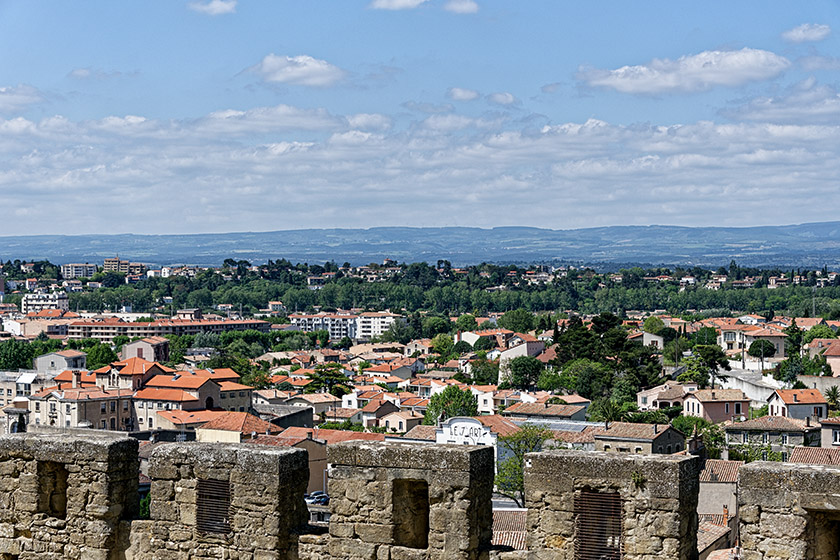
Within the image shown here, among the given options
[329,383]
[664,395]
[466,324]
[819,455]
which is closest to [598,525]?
[819,455]

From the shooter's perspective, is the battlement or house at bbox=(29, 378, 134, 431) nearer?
the battlement

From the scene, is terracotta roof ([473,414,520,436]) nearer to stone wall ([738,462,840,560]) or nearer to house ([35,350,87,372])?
stone wall ([738,462,840,560])

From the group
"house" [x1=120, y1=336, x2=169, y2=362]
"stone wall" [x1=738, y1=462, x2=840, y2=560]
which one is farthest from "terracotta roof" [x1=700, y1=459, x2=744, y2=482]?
"house" [x1=120, y1=336, x2=169, y2=362]

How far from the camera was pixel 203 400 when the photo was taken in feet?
263

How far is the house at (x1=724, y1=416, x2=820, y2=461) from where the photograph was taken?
63.7m

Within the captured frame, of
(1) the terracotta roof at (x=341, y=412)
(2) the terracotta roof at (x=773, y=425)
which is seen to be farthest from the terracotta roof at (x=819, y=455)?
(1) the terracotta roof at (x=341, y=412)

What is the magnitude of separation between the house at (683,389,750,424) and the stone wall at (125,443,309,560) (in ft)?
221

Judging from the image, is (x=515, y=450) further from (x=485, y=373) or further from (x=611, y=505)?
(x=485, y=373)

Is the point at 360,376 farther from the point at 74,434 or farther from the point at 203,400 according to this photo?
the point at 74,434

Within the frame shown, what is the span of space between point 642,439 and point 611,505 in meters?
47.3

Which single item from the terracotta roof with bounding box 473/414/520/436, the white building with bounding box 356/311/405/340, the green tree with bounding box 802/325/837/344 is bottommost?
the white building with bounding box 356/311/405/340

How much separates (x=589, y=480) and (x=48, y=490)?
15.2 feet

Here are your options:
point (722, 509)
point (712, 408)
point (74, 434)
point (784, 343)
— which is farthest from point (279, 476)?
point (784, 343)

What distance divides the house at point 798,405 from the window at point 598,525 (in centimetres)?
6916
